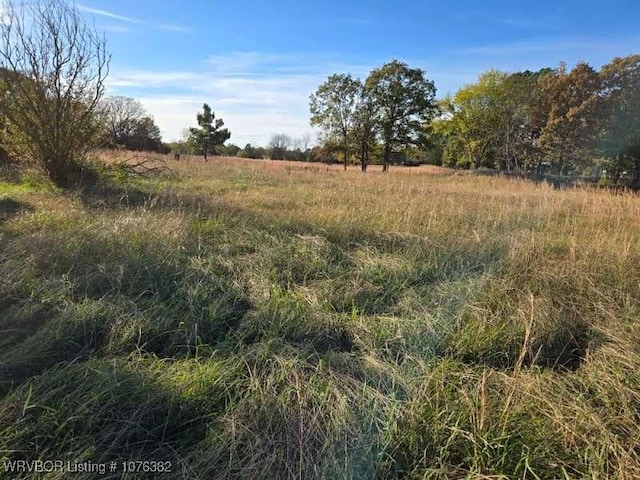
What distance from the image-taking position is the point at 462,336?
2672 mm

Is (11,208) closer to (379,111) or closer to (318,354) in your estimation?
(318,354)

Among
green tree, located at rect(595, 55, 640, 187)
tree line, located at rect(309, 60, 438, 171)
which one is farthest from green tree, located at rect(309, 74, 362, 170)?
green tree, located at rect(595, 55, 640, 187)

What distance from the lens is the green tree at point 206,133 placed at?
121 feet

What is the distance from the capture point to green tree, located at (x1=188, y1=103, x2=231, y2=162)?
36.9m

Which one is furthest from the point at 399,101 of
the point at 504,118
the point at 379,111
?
the point at 504,118

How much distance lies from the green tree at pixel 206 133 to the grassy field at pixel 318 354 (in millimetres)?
35155

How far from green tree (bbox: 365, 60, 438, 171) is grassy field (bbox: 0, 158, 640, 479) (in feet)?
89.3

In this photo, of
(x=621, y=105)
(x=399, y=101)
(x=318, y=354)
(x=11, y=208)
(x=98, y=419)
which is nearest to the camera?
(x=98, y=419)

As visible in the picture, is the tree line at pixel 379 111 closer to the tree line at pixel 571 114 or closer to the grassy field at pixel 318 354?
the tree line at pixel 571 114

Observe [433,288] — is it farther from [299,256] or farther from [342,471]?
[342,471]

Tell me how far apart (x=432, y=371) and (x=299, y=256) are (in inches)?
91.2

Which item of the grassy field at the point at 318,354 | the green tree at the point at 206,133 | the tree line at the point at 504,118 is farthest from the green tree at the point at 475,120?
the grassy field at the point at 318,354

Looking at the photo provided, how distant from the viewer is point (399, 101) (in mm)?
29594

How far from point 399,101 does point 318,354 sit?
100ft
